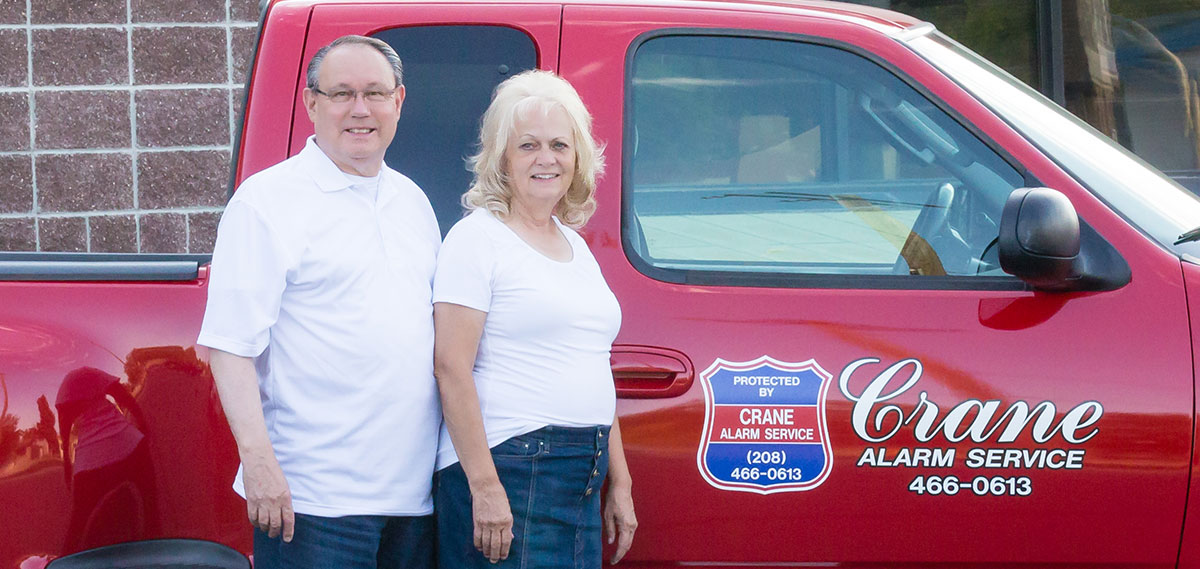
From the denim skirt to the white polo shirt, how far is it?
0.36 feet

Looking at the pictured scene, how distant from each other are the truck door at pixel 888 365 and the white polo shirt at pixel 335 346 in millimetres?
475

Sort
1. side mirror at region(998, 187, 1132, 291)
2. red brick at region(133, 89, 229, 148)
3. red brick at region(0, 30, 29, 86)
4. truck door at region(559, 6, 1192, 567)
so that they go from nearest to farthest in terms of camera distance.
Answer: side mirror at region(998, 187, 1132, 291) < truck door at region(559, 6, 1192, 567) < red brick at region(0, 30, 29, 86) < red brick at region(133, 89, 229, 148)

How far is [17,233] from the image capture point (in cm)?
584

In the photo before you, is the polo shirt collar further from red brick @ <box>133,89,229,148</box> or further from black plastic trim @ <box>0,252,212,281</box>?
red brick @ <box>133,89,229,148</box>

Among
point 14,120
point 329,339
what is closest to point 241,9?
point 14,120

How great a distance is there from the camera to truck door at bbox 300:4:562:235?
258 centimetres

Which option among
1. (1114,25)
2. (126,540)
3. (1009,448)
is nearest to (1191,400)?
(1009,448)

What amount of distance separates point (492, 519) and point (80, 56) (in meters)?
4.67

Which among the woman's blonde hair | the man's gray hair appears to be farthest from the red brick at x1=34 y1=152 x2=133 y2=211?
the woman's blonde hair

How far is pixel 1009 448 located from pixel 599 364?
2.79 ft

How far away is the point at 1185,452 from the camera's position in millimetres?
2363

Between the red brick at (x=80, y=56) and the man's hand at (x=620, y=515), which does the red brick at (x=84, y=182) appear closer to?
the red brick at (x=80, y=56)

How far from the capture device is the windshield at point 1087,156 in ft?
8.14

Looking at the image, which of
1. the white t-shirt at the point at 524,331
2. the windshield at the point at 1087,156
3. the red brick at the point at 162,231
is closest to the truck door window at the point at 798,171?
the windshield at the point at 1087,156
